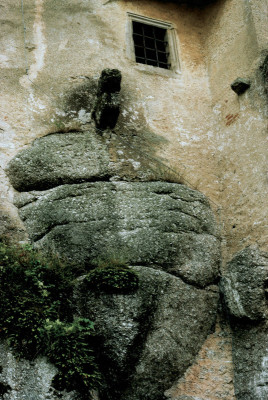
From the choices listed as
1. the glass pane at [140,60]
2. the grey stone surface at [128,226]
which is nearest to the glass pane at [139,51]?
the glass pane at [140,60]

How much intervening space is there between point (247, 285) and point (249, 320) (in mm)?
473

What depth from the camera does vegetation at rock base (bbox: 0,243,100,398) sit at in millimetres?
6176

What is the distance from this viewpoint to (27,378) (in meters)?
5.99

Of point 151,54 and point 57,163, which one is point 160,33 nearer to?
point 151,54

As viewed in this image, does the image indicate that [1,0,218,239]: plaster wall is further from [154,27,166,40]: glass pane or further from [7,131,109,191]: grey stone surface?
[154,27,166,40]: glass pane

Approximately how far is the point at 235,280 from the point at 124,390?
7.17 feet

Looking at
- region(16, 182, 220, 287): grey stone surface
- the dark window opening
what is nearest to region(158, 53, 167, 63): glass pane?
the dark window opening

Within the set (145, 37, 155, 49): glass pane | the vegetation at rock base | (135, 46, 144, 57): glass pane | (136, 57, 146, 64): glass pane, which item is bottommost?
the vegetation at rock base

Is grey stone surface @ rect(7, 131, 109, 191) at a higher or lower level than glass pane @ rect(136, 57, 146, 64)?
lower

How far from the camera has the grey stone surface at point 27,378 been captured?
587cm

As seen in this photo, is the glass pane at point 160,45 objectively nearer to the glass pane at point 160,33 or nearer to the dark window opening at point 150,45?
the dark window opening at point 150,45

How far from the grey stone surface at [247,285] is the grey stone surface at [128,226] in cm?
28

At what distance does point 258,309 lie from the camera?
6.96m

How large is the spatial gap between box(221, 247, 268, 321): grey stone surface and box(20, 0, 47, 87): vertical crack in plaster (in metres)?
4.35
